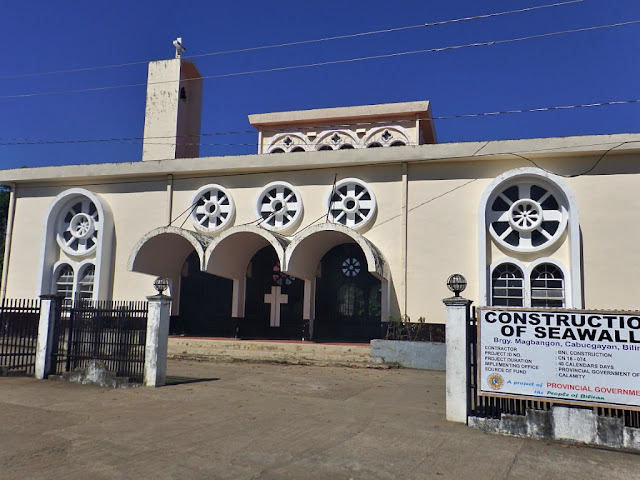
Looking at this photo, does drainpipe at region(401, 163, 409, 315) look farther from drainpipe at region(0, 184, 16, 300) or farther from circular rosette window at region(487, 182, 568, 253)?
drainpipe at region(0, 184, 16, 300)

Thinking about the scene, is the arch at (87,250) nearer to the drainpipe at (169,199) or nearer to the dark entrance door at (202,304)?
the drainpipe at (169,199)

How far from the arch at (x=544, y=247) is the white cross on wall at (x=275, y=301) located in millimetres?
6677

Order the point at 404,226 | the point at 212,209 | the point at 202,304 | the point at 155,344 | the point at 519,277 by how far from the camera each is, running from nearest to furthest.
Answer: the point at 155,344 < the point at 519,277 < the point at 404,226 < the point at 212,209 < the point at 202,304

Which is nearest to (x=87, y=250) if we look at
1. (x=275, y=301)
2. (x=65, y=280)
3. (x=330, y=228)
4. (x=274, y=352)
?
(x=65, y=280)

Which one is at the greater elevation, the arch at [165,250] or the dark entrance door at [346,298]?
the arch at [165,250]

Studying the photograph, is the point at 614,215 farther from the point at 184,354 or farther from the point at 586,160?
the point at 184,354

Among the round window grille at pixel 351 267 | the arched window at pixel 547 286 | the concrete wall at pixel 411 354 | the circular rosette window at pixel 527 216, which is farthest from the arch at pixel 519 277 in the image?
the round window grille at pixel 351 267

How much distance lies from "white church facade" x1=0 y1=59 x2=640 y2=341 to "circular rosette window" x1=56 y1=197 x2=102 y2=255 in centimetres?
5

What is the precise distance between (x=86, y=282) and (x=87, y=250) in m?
1.14

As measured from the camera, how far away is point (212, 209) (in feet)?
59.9

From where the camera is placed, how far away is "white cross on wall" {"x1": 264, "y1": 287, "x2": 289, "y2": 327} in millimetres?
18125

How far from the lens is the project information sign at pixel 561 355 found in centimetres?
672

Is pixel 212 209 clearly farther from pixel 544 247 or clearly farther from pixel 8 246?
pixel 544 247

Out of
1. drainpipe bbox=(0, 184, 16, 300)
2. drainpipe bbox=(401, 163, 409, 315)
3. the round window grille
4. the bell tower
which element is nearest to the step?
drainpipe bbox=(401, 163, 409, 315)
